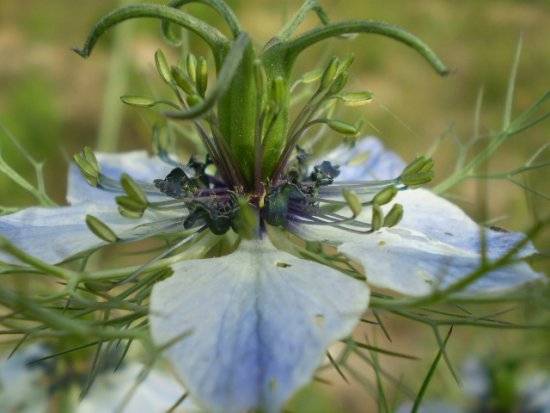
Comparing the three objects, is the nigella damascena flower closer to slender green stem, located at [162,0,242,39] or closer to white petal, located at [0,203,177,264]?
white petal, located at [0,203,177,264]

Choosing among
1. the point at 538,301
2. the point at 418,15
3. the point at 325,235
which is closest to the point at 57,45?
the point at 418,15

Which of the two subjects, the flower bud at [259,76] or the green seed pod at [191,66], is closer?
the flower bud at [259,76]

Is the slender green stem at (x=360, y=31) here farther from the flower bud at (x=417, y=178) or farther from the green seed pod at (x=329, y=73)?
the flower bud at (x=417, y=178)

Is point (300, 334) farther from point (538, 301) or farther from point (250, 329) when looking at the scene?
point (538, 301)

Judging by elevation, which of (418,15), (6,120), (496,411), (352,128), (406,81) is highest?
(418,15)

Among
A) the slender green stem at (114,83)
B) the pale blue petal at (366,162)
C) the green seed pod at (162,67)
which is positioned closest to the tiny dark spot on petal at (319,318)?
the green seed pod at (162,67)

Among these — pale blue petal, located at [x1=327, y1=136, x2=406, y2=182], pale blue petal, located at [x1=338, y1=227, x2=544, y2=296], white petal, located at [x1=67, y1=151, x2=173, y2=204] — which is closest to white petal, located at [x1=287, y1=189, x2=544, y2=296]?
pale blue petal, located at [x1=338, y1=227, x2=544, y2=296]
